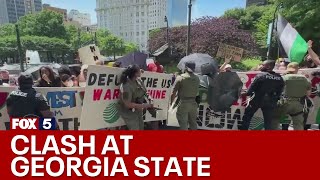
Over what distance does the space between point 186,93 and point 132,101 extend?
3.54 ft

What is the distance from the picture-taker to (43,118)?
14.0 ft

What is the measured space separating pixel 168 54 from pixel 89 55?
29426 mm

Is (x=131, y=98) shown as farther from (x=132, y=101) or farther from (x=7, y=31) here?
(x=7, y=31)

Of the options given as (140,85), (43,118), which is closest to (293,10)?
(140,85)

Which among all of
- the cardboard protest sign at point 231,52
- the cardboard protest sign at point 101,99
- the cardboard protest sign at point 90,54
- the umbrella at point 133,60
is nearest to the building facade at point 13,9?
the cardboard protest sign at point 90,54

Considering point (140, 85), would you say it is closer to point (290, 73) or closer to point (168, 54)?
point (290, 73)

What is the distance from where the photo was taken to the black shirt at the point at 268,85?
18.6 ft

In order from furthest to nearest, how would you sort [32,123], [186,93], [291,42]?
[291,42] → [186,93] → [32,123]

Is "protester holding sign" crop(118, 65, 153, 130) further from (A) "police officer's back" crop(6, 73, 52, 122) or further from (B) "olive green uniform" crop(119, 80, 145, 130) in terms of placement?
(A) "police officer's back" crop(6, 73, 52, 122)

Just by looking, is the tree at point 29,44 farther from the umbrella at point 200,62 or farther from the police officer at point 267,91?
the police officer at point 267,91

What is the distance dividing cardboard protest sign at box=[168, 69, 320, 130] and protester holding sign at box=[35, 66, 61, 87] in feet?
7.07

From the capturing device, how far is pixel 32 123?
4078 mm

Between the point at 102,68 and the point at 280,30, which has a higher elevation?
the point at 280,30

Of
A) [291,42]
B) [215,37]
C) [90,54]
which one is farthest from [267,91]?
[215,37]
